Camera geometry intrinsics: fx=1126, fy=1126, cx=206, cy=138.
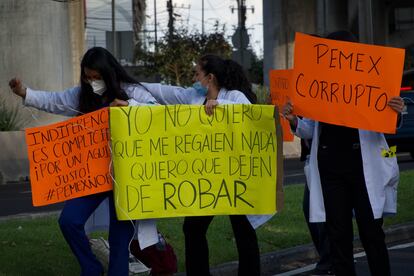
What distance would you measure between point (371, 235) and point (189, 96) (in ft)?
5.12

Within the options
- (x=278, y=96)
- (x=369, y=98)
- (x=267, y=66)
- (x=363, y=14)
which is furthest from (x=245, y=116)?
(x=267, y=66)

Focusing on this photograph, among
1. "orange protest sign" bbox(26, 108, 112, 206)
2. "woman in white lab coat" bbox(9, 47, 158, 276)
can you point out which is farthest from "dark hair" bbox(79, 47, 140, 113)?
"orange protest sign" bbox(26, 108, 112, 206)

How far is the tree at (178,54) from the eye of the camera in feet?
152

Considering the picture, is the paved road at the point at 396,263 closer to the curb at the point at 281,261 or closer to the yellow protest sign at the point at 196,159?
the curb at the point at 281,261

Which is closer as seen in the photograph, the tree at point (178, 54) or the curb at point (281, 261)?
the curb at point (281, 261)

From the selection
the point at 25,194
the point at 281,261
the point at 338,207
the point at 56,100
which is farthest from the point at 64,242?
the point at 25,194

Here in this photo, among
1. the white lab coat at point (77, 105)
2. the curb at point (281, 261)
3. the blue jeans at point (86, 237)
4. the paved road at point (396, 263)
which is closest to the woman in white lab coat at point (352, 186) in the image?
the white lab coat at point (77, 105)

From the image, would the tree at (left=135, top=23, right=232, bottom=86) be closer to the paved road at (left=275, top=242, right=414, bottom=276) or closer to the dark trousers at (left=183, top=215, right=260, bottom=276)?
the paved road at (left=275, top=242, right=414, bottom=276)

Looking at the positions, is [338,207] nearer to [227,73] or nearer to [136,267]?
[227,73]

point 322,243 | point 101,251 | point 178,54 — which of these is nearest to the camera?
point 101,251

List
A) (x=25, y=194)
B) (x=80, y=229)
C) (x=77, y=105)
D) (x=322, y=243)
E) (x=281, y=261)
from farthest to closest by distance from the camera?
(x=25, y=194), (x=281, y=261), (x=322, y=243), (x=77, y=105), (x=80, y=229)

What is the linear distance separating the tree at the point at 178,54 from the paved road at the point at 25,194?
817 inches

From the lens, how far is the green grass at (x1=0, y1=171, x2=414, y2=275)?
8484 mm

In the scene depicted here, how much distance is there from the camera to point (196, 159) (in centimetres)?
741
